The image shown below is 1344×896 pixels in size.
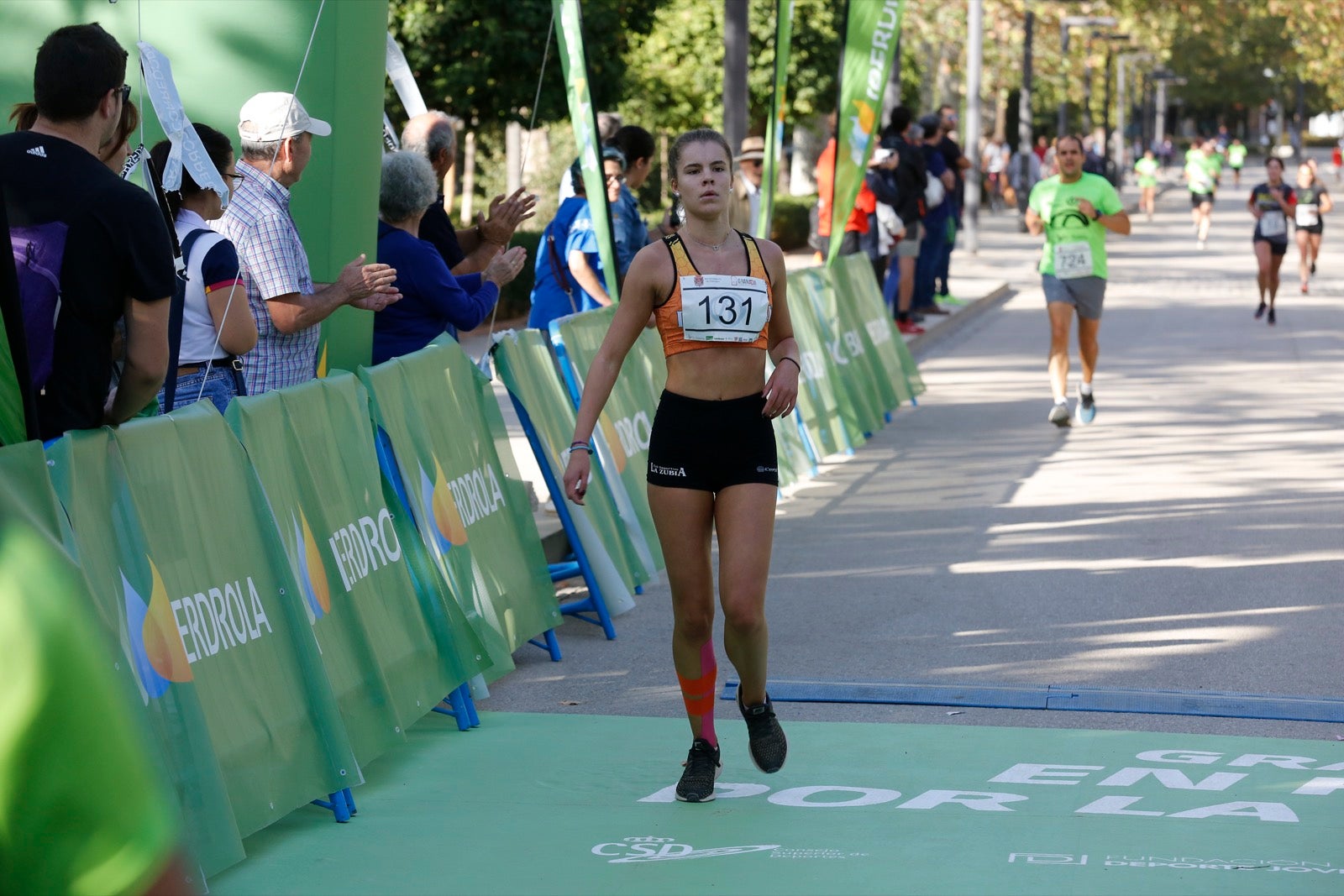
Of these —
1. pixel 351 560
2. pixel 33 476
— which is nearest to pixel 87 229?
pixel 33 476

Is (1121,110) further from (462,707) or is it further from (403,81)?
(462,707)

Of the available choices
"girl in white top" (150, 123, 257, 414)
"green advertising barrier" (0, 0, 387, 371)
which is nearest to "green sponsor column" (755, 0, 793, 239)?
"green advertising barrier" (0, 0, 387, 371)

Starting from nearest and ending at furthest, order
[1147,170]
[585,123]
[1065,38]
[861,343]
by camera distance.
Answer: [585,123], [861,343], [1147,170], [1065,38]

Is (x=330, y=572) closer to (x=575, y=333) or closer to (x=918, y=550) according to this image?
(x=575, y=333)

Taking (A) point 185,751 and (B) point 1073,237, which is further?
(B) point 1073,237

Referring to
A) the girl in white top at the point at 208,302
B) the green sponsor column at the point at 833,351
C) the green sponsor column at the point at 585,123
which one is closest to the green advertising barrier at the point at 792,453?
the green sponsor column at the point at 833,351

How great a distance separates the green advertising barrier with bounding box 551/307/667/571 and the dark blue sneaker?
572cm

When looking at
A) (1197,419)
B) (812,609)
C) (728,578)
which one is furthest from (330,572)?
(1197,419)

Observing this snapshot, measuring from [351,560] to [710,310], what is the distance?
1409 millimetres

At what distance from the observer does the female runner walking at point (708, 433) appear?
5.13 meters

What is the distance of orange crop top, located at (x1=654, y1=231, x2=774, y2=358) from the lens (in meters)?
A: 5.17

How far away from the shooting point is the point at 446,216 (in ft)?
27.5

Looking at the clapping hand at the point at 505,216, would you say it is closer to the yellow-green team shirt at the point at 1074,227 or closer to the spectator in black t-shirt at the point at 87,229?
the spectator in black t-shirt at the point at 87,229

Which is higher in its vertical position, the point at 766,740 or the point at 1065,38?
the point at 1065,38
